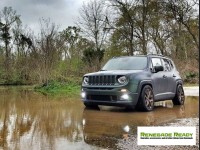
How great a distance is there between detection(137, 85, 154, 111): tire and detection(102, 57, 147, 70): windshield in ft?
2.38

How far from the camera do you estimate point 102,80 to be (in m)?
9.92

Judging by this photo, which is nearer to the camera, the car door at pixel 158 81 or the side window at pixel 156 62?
the car door at pixel 158 81

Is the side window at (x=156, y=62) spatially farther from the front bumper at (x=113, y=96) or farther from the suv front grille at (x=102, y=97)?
the suv front grille at (x=102, y=97)

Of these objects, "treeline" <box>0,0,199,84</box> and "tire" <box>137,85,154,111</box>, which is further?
"treeline" <box>0,0,199,84</box>

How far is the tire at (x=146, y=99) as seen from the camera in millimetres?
9805

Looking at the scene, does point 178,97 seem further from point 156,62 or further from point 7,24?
point 7,24

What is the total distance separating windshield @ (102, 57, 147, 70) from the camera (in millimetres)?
10508

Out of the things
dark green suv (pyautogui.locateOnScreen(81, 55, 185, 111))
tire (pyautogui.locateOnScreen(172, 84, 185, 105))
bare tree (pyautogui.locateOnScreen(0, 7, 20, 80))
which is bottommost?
tire (pyautogui.locateOnScreen(172, 84, 185, 105))

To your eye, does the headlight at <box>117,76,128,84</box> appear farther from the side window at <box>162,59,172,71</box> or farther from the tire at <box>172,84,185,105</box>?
the tire at <box>172,84,185,105</box>

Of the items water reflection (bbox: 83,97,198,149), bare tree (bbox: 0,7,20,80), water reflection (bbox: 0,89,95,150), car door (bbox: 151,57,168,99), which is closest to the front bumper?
water reflection (bbox: 83,97,198,149)

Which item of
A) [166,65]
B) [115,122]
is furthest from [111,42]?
[115,122]

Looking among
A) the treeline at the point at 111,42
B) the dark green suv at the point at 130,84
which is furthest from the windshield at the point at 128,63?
the treeline at the point at 111,42

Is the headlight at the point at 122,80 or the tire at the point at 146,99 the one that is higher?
the headlight at the point at 122,80

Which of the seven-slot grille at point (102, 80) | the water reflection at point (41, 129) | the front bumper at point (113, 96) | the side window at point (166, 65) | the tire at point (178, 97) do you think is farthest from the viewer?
the tire at point (178, 97)
